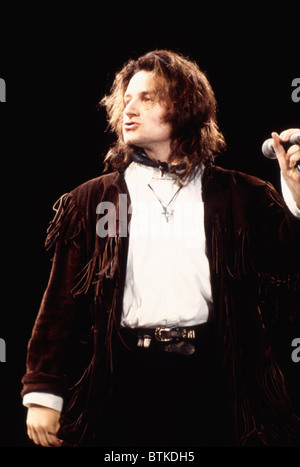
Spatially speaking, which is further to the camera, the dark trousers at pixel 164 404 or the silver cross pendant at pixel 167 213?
the silver cross pendant at pixel 167 213

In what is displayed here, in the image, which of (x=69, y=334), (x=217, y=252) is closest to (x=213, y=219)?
(x=217, y=252)

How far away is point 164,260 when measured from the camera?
5.82ft

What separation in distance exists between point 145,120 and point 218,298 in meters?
0.65

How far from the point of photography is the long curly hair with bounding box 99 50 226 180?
75.4 inches

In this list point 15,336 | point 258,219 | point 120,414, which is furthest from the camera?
point 15,336

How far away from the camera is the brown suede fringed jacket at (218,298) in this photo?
5.66ft

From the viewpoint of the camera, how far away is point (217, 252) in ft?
5.79

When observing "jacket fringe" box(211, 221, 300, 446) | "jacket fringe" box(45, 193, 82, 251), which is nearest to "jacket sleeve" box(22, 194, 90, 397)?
"jacket fringe" box(45, 193, 82, 251)

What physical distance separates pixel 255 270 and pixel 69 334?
2.12 feet

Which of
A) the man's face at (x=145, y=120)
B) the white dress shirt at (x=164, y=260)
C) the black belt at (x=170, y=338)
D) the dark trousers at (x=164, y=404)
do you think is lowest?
the dark trousers at (x=164, y=404)

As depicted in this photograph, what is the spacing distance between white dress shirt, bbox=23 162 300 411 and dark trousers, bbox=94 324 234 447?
99 mm

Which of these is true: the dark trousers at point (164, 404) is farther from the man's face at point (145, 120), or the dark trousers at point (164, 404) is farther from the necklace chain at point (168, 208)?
the man's face at point (145, 120)

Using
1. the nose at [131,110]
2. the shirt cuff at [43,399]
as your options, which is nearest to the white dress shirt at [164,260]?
the shirt cuff at [43,399]

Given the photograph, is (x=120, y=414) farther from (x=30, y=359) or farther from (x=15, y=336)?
(x=15, y=336)
